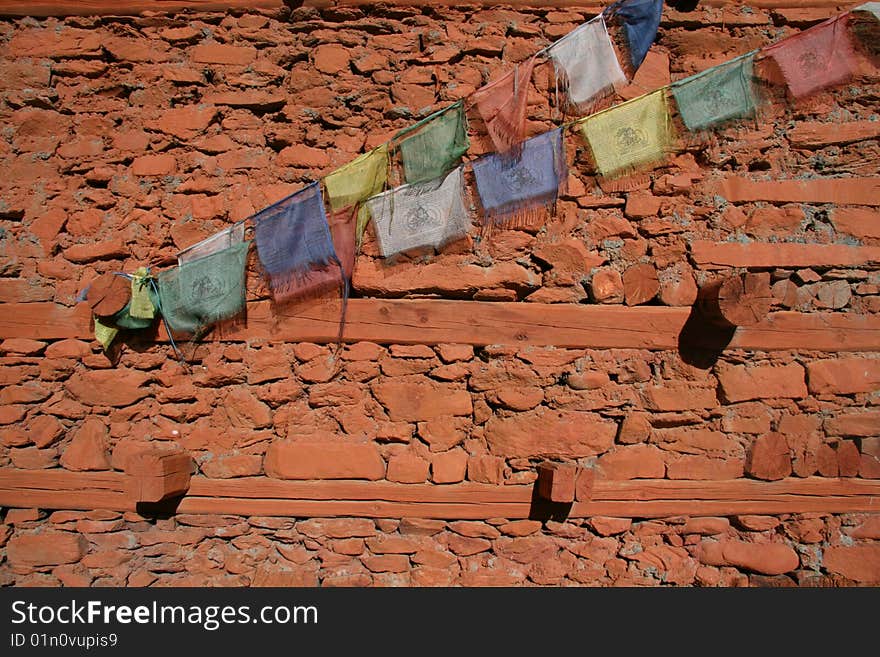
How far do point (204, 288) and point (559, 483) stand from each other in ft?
6.52

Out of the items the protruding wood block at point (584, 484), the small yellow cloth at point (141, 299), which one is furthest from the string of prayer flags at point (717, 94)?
the small yellow cloth at point (141, 299)

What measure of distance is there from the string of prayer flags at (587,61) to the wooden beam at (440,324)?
3.58 feet

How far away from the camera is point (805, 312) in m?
3.12

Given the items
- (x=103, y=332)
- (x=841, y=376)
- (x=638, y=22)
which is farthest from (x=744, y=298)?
(x=103, y=332)

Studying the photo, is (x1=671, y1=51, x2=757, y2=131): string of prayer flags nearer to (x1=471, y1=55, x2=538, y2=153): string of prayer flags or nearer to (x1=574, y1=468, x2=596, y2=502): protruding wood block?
(x1=471, y1=55, x2=538, y2=153): string of prayer flags

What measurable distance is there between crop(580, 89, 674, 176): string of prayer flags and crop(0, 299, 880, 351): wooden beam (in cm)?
75

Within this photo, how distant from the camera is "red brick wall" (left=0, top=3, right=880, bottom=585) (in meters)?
3.06

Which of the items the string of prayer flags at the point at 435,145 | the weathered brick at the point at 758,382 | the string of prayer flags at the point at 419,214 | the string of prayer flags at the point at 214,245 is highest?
the string of prayer flags at the point at 435,145

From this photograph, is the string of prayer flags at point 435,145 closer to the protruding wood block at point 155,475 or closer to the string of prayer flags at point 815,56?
the string of prayer flags at point 815,56

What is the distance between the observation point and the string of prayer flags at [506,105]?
298 cm

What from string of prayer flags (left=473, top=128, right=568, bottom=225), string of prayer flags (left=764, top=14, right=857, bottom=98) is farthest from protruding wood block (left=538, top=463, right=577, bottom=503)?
string of prayer flags (left=764, top=14, right=857, bottom=98)

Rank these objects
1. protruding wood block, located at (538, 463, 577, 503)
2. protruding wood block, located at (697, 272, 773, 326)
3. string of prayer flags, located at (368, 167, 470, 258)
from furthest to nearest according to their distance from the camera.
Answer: string of prayer flags, located at (368, 167, 470, 258)
protruding wood block, located at (538, 463, 577, 503)
protruding wood block, located at (697, 272, 773, 326)

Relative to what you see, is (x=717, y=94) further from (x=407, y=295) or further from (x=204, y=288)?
(x=204, y=288)

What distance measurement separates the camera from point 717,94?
3031 millimetres
